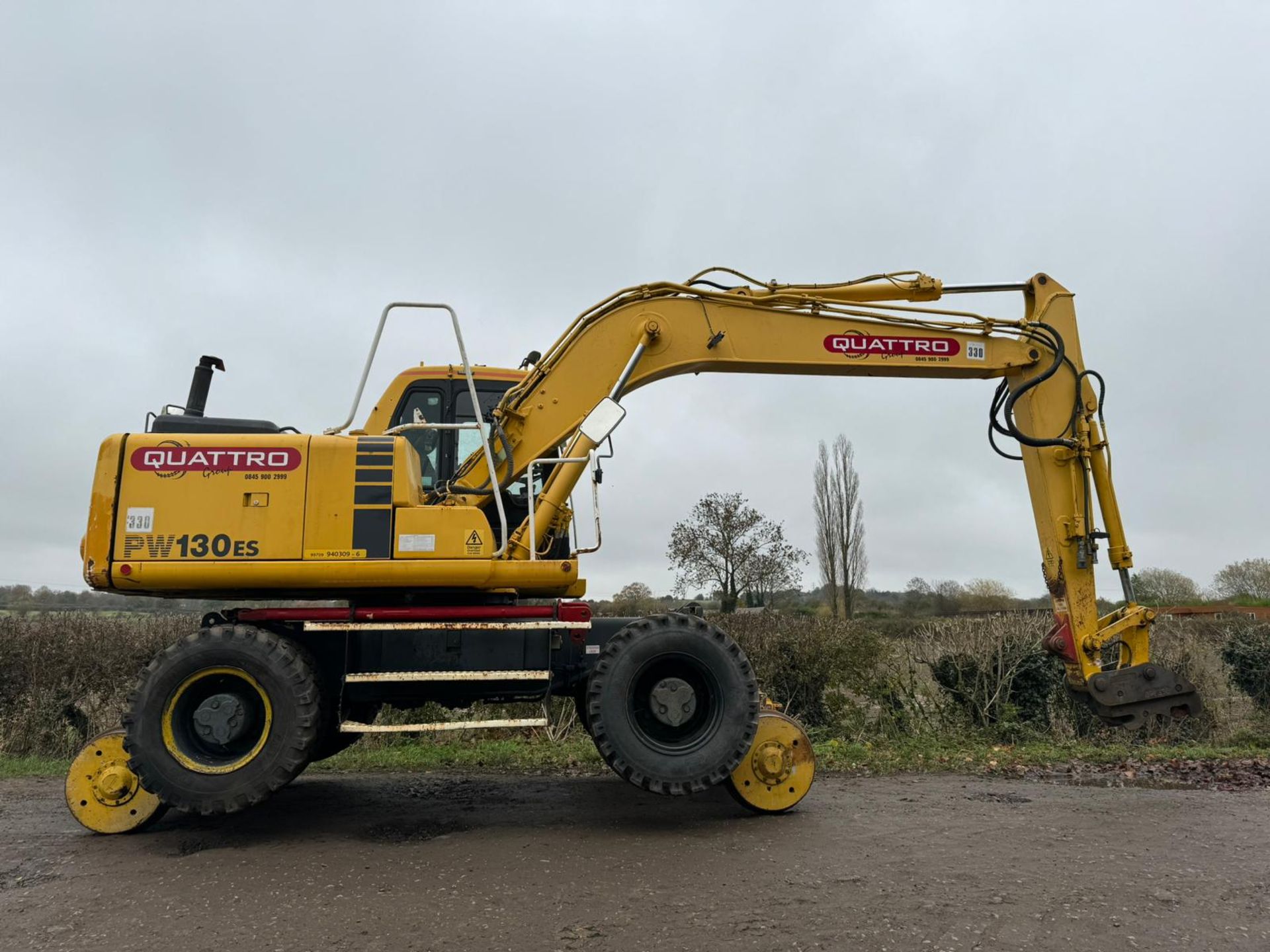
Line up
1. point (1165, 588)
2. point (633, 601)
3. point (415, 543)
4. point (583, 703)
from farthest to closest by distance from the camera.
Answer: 1. point (1165, 588)
2. point (633, 601)
3. point (583, 703)
4. point (415, 543)

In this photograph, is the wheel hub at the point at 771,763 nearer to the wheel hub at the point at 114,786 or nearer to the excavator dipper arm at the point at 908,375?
the excavator dipper arm at the point at 908,375

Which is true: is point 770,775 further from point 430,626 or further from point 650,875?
point 430,626

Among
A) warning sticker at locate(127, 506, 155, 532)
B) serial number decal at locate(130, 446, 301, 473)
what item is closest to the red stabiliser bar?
warning sticker at locate(127, 506, 155, 532)

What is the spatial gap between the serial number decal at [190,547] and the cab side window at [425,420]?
5.35 ft

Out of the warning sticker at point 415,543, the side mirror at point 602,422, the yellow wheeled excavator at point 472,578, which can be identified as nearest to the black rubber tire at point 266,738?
the yellow wheeled excavator at point 472,578

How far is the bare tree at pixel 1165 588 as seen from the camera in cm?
2467

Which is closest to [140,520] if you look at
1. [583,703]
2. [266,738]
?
[266,738]

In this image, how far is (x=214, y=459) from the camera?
235 inches

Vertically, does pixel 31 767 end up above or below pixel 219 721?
below

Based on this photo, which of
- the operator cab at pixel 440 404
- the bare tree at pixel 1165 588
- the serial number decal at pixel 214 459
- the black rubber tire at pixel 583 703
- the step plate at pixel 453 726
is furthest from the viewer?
the bare tree at pixel 1165 588

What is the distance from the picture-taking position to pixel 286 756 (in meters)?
5.66

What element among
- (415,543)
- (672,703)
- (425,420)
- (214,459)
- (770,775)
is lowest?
(770,775)

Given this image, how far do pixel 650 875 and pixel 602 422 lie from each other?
321 centimetres

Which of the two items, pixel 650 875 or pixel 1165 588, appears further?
pixel 1165 588
